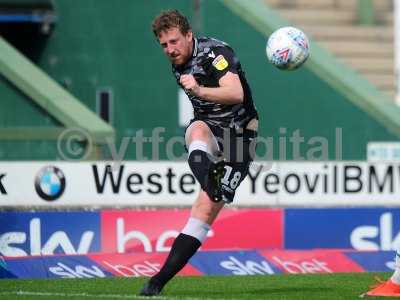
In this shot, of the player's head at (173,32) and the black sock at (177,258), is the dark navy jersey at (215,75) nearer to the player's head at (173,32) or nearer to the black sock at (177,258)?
the player's head at (173,32)

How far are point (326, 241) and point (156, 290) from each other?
4855 mm

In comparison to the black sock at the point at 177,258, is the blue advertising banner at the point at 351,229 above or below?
below

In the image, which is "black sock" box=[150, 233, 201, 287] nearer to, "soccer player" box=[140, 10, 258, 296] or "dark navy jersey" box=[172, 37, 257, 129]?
"soccer player" box=[140, 10, 258, 296]

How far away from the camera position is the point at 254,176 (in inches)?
497

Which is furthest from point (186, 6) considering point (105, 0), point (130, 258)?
point (130, 258)

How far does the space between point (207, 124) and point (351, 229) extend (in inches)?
177

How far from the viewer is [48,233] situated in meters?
11.3

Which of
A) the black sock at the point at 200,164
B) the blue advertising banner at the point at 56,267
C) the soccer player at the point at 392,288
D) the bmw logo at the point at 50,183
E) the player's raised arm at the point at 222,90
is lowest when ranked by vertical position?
the blue advertising banner at the point at 56,267

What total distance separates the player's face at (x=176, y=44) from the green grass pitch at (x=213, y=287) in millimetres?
1597

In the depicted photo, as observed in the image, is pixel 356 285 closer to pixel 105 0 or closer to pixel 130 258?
pixel 130 258

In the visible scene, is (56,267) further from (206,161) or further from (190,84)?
(190,84)

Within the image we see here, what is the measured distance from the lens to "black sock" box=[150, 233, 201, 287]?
305 inches

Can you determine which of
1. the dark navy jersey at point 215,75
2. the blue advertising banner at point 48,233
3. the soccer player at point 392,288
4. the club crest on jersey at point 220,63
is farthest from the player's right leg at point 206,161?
the blue advertising banner at point 48,233

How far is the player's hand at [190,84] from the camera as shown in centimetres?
764
